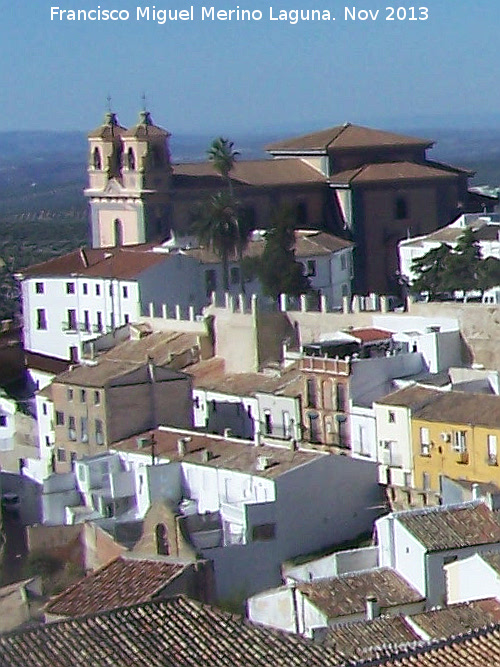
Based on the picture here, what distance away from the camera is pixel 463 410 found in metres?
23.1

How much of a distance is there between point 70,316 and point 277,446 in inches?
360

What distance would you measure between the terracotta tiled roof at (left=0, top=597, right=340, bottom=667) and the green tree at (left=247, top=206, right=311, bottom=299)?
20.7 m

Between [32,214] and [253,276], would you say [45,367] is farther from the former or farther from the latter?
[32,214]

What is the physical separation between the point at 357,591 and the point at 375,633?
348 cm

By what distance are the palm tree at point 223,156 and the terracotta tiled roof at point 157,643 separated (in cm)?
2651

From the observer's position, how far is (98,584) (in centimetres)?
1562

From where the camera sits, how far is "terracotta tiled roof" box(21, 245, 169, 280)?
3266 centimetres

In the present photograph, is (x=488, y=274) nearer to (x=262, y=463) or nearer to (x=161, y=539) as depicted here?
(x=262, y=463)

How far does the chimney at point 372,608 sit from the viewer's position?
17062 millimetres

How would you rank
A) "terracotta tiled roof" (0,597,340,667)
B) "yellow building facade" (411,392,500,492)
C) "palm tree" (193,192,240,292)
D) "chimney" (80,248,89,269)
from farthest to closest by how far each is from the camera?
1. "chimney" (80,248,89,269)
2. "palm tree" (193,192,240,292)
3. "yellow building facade" (411,392,500,492)
4. "terracotta tiled roof" (0,597,340,667)

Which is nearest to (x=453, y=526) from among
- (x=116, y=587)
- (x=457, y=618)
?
(x=457, y=618)

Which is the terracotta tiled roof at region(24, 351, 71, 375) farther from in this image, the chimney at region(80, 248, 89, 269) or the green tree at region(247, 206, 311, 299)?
the green tree at region(247, 206, 311, 299)

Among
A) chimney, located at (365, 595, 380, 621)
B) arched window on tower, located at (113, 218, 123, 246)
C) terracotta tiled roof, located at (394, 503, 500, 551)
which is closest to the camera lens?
chimney, located at (365, 595, 380, 621)

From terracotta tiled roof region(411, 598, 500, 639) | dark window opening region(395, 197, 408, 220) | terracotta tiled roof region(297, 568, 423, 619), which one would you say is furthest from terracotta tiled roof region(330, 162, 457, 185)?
terracotta tiled roof region(411, 598, 500, 639)
